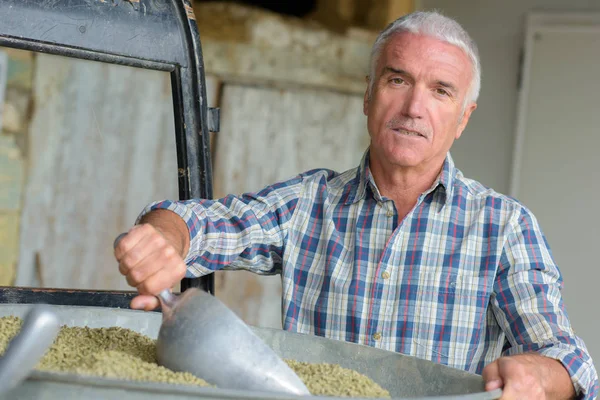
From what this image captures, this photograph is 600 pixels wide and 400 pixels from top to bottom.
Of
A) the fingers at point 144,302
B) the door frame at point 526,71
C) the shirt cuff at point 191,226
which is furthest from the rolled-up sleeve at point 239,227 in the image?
the door frame at point 526,71

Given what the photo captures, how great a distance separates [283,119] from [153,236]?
111 inches

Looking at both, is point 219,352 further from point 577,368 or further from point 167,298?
point 577,368

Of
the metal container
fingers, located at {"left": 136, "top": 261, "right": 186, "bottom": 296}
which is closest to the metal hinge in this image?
the metal container

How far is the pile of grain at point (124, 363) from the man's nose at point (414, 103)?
0.77 meters

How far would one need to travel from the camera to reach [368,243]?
1.94m

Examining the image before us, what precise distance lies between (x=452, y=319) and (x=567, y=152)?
8.05ft

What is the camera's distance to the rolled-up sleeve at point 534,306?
158 cm

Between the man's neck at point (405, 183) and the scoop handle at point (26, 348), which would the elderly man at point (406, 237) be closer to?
the man's neck at point (405, 183)

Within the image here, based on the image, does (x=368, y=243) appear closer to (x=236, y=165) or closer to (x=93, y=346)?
(x=93, y=346)

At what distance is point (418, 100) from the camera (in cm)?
192

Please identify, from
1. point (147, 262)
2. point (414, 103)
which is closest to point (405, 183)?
point (414, 103)

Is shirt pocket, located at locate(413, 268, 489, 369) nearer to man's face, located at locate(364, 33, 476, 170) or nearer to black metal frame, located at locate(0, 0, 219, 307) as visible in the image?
man's face, located at locate(364, 33, 476, 170)

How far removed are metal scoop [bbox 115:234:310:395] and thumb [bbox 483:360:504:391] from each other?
316mm

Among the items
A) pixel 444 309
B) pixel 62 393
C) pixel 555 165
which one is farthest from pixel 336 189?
pixel 555 165
